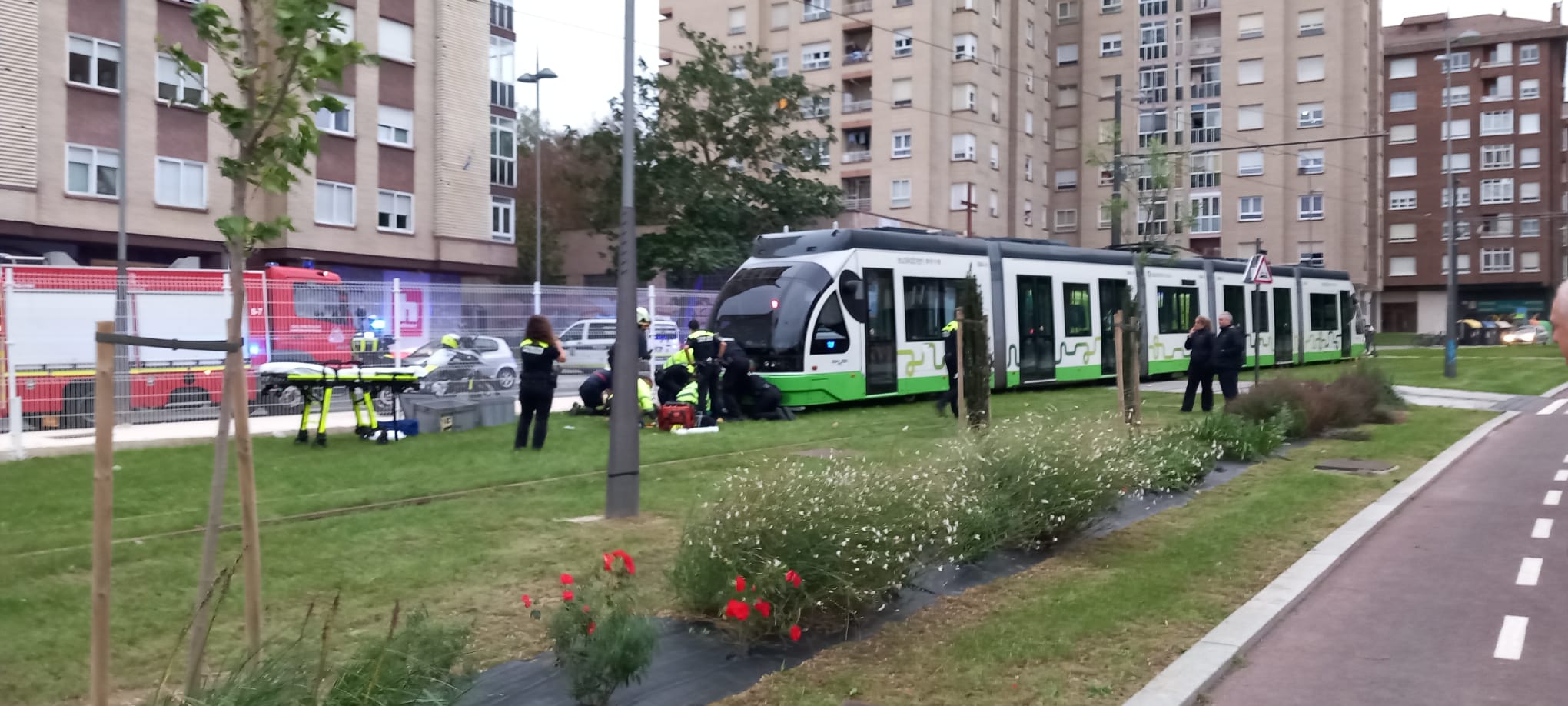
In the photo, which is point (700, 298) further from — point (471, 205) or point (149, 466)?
point (471, 205)

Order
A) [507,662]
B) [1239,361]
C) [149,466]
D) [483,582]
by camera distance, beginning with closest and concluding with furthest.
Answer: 1. [507,662]
2. [483,582]
3. [149,466]
4. [1239,361]

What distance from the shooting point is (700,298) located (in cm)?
2367

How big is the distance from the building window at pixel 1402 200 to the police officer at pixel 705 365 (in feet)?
260

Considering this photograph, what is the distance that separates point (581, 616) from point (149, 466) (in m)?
9.20

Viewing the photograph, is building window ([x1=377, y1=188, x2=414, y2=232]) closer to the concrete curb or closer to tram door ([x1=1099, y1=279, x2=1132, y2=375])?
tram door ([x1=1099, y1=279, x2=1132, y2=375])

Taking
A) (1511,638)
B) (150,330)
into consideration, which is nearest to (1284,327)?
(150,330)

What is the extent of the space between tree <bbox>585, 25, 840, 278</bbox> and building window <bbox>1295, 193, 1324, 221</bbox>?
30720 mm

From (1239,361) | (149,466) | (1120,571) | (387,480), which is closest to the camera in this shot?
(1120,571)

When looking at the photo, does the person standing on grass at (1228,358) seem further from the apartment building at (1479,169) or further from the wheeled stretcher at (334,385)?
the apartment building at (1479,169)

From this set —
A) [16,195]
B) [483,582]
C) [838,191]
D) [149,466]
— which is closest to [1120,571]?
[483,582]

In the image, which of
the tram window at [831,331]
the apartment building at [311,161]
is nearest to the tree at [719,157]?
the apartment building at [311,161]

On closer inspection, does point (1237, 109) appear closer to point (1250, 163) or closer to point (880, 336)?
point (1250, 163)

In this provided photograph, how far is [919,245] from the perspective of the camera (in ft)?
69.0

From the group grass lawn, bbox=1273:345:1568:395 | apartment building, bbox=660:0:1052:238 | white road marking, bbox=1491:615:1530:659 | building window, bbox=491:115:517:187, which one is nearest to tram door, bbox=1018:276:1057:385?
grass lawn, bbox=1273:345:1568:395
